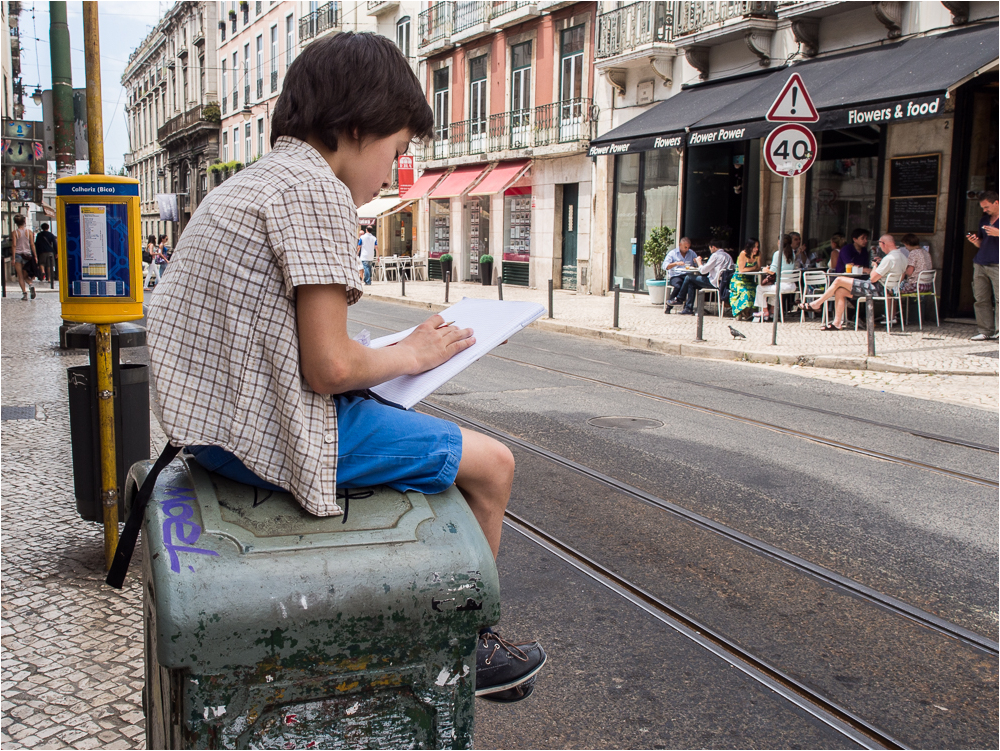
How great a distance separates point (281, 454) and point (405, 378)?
0.39m

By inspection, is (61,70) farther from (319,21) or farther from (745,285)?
(319,21)

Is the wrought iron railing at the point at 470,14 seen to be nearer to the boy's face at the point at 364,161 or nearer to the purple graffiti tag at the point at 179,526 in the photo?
the boy's face at the point at 364,161

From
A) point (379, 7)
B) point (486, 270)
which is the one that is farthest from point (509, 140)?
point (379, 7)

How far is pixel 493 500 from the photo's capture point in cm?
208

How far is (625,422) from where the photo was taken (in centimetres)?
718

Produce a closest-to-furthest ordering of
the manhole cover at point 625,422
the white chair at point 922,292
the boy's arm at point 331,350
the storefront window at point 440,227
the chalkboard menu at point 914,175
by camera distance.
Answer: the boy's arm at point 331,350
the manhole cover at point 625,422
the white chair at point 922,292
the chalkboard menu at point 914,175
the storefront window at point 440,227

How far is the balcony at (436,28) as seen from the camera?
3023 cm

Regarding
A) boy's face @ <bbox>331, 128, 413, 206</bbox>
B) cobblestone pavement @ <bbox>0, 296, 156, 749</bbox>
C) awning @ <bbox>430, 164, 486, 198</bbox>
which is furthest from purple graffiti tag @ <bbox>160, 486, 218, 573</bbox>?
awning @ <bbox>430, 164, 486, 198</bbox>

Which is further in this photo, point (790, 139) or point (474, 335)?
point (790, 139)

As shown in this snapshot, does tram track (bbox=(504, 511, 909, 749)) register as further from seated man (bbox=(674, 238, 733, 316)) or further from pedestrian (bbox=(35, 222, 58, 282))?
pedestrian (bbox=(35, 222, 58, 282))

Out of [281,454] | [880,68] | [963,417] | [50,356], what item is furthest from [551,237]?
[281,454]

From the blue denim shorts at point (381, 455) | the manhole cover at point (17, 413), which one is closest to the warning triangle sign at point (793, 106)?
the manhole cover at point (17, 413)

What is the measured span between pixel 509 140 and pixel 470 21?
4.77 m

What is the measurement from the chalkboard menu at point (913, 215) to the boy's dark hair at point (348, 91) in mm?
14500
